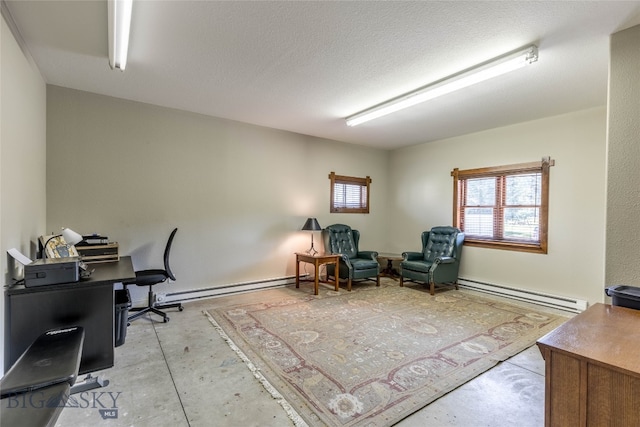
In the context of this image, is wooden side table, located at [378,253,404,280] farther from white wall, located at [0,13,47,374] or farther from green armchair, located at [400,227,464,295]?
white wall, located at [0,13,47,374]

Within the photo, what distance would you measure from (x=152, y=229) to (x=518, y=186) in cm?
544

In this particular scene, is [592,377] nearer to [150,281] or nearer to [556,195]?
[150,281]

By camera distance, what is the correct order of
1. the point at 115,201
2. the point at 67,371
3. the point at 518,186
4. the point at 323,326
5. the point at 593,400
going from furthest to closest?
the point at 518,186 → the point at 115,201 → the point at 323,326 → the point at 67,371 → the point at 593,400

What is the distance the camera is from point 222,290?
4457 mm

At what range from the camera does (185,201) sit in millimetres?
4199

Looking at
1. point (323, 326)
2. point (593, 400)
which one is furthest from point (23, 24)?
point (593, 400)

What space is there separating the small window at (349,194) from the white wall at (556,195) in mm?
1380

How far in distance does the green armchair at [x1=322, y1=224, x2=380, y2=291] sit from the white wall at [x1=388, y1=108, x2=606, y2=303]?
60.1 inches

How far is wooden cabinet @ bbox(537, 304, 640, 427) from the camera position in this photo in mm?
1077

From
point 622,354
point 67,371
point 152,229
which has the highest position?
point 152,229

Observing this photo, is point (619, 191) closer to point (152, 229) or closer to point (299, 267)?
point (299, 267)

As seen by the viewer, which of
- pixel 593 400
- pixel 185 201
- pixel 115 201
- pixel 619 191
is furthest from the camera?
pixel 185 201

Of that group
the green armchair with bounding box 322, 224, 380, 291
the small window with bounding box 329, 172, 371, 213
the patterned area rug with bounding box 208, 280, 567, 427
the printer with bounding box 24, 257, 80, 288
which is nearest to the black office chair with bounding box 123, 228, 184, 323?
the patterned area rug with bounding box 208, 280, 567, 427

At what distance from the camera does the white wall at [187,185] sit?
348 centimetres
